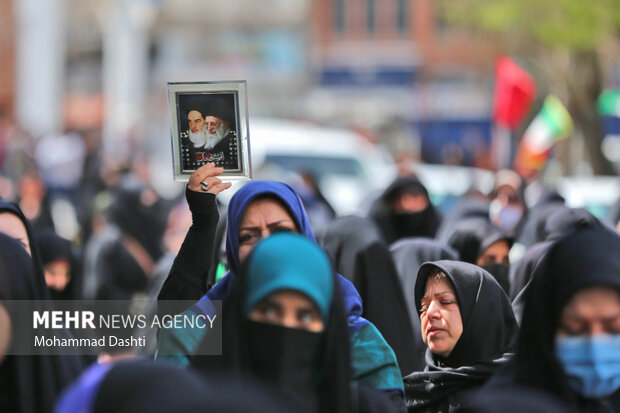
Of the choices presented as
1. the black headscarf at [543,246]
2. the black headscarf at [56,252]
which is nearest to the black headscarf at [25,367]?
the black headscarf at [543,246]

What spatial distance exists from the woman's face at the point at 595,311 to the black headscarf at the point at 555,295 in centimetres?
2

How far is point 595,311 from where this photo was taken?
2641 millimetres

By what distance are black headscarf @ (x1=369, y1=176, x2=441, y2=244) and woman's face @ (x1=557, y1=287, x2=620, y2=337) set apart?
433 cm

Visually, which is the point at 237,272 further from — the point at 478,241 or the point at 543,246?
the point at 478,241

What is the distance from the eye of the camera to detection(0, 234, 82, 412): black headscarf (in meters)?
2.93

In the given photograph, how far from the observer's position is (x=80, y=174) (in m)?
16.8

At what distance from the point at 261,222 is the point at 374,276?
1856 mm

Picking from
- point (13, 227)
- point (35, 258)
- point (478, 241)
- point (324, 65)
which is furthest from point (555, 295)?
point (324, 65)

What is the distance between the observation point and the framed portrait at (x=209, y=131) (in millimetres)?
3602

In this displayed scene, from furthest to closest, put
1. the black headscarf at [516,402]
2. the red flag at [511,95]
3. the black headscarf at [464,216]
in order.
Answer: the red flag at [511,95] < the black headscarf at [464,216] < the black headscarf at [516,402]

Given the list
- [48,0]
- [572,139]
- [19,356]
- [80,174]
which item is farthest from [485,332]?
[48,0]

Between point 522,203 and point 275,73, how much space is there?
3502 cm

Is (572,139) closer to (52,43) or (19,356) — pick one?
(52,43)

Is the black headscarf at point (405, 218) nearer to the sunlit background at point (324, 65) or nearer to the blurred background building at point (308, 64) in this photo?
the sunlit background at point (324, 65)
